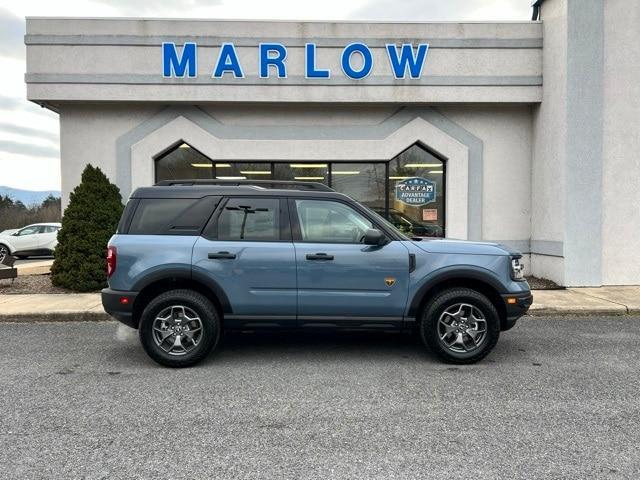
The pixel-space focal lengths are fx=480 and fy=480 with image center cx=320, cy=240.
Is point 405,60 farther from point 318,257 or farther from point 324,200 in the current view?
point 318,257

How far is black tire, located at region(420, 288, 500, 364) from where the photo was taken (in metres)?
5.28

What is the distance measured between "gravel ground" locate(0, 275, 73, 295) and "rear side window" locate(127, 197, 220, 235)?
5.43 m

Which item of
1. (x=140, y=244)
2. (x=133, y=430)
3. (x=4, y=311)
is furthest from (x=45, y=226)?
(x=133, y=430)

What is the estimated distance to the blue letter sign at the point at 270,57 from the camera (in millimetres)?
Result: 10742

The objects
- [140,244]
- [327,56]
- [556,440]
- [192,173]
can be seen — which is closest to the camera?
[556,440]

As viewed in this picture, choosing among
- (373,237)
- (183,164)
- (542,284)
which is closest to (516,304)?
(373,237)

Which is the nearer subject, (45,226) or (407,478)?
(407,478)

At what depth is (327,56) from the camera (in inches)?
426

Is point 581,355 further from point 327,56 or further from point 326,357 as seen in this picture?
point 327,56

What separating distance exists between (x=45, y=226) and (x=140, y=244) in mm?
15911

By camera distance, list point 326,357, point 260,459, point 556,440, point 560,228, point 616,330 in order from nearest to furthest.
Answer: point 260,459
point 556,440
point 326,357
point 616,330
point 560,228

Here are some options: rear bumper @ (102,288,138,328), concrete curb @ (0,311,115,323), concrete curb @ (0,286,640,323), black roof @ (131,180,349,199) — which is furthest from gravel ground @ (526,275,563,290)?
concrete curb @ (0,311,115,323)

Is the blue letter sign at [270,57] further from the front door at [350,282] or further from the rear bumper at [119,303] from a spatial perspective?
the rear bumper at [119,303]

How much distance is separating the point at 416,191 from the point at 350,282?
6850 mm
